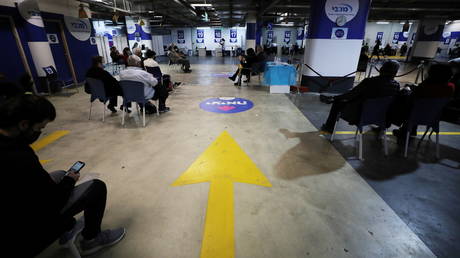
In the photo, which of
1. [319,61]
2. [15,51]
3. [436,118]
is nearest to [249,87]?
[319,61]

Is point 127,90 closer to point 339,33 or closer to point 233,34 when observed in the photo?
point 339,33

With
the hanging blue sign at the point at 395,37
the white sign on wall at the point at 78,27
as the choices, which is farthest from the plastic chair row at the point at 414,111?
the hanging blue sign at the point at 395,37

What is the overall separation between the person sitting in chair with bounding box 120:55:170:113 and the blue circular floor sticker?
47.3 inches

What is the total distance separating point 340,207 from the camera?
87.5 inches

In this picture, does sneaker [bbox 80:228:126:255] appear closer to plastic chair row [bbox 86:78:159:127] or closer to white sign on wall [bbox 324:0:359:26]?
plastic chair row [bbox 86:78:159:127]

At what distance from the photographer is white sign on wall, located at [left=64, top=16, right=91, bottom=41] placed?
26.6 feet

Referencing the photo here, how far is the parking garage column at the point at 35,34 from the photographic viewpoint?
610 cm

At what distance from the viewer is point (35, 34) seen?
6469 mm

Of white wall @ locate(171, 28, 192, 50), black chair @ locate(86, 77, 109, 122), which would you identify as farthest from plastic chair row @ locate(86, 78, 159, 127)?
white wall @ locate(171, 28, 192, 50)

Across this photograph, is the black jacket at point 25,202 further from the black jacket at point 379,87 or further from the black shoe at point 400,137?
the black shoe at point 400,137

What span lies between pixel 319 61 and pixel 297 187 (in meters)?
5.15

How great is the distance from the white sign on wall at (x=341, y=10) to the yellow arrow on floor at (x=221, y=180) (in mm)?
4854

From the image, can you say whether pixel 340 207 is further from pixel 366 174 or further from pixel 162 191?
pixel 162 191

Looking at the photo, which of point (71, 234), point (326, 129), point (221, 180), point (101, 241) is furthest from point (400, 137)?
point (71, 234)
